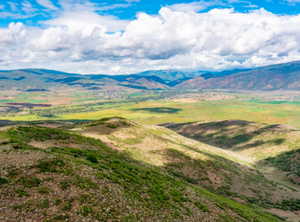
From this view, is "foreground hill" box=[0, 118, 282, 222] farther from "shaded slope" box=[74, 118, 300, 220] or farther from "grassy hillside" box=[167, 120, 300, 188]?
"grassy hillside" box=[167, 120, 300, 188]

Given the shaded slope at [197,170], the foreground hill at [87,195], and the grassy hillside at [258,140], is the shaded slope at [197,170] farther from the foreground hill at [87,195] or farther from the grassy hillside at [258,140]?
the grassy hillside at [258,140]

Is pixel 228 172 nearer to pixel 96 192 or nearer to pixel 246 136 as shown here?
pixel 96 192

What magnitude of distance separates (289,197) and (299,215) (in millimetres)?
15038

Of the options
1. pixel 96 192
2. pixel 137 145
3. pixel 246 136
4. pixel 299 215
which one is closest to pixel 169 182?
pixel 96 192

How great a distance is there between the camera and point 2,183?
25656 millimetres

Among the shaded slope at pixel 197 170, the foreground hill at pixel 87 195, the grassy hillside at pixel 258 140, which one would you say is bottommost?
the grassy hillside at pixel 258 140

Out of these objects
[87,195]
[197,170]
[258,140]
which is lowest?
[258,140]

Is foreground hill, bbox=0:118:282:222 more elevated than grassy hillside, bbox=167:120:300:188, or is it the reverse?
foreground hill, bbox=0:118:282:222

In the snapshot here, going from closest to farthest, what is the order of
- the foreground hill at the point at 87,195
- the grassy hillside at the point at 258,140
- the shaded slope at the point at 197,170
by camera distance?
1. the foreground hill at the point at 87,195
2. the shaded slope at the point at 197,170
3. the grassy hillside at the point at 258,140

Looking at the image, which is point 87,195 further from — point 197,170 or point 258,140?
point 258,140

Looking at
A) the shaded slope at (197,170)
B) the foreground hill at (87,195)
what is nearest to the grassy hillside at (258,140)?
the shaded slope at (197,170)

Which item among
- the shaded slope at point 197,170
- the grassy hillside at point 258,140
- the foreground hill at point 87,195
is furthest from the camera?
the grassy hillside at point 258,140

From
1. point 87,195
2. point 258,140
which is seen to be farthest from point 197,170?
point 258,140

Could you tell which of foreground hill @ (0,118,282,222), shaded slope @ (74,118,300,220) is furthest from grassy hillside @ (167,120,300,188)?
foreground hill @ (0,118,282,222)
